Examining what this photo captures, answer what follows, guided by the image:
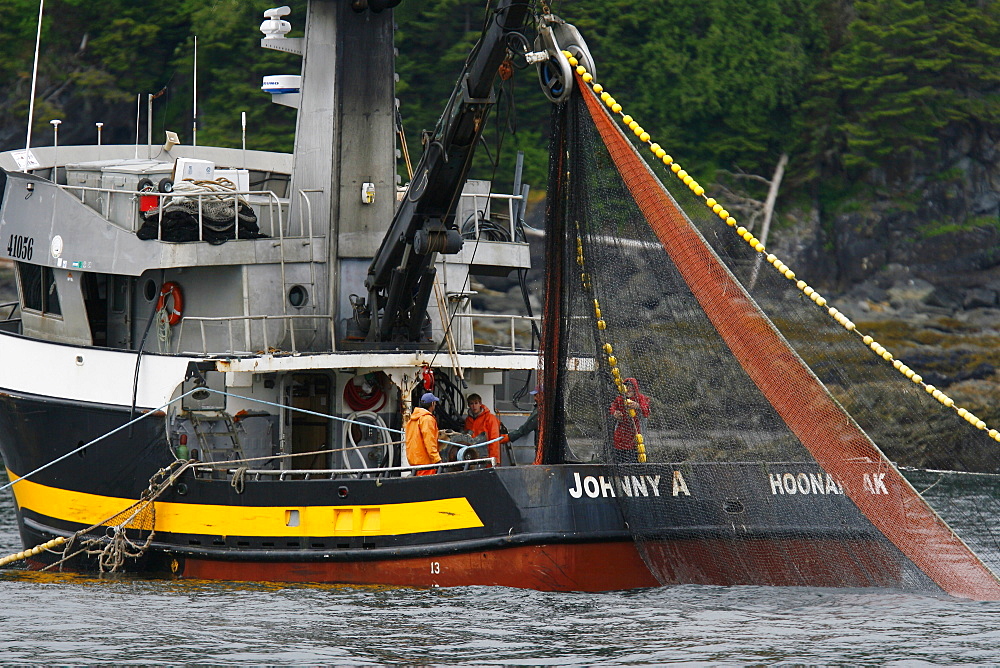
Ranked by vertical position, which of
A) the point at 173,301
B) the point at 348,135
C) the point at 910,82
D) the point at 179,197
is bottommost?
the point at 173,301

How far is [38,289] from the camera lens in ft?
61.5

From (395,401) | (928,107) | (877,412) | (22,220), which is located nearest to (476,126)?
(395,401)

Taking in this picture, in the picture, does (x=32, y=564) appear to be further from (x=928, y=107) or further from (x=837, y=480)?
(x=928, y=107)

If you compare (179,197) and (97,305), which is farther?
(97,305)

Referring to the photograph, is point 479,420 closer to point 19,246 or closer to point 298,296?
point 298,296

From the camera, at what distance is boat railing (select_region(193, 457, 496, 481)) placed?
1441 centimetres

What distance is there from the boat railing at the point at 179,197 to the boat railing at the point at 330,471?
2642 mm

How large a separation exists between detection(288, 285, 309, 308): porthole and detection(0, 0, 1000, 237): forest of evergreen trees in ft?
87.5

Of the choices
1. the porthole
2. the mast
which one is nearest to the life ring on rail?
the porthole

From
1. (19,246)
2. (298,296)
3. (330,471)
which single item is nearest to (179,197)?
(298,296)

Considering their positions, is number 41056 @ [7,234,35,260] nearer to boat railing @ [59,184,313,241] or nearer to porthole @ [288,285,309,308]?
boat railing @ [59,184,313,241]

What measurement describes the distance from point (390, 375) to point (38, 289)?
211 inches

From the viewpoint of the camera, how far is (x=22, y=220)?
18.4 m

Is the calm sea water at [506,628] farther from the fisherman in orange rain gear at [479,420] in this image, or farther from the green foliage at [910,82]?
the green foliage at [910,82]
